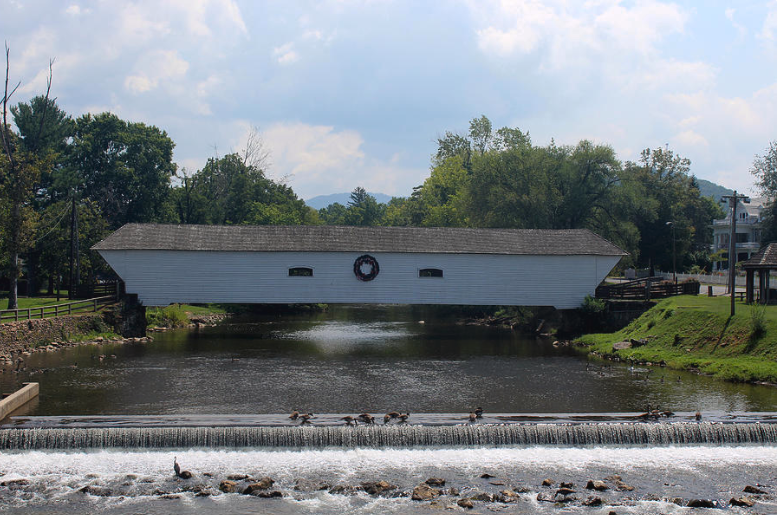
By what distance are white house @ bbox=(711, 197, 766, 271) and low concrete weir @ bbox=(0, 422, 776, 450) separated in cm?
4667

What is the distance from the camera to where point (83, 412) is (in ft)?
49.5

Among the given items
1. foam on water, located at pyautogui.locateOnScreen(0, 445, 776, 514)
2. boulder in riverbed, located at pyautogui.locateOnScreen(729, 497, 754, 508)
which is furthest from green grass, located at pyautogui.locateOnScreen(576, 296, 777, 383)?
boulder in riverbed, located at pyautogui.locateOnScreen(729, 497, 754, 508)

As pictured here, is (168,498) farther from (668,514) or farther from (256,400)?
(668,514)

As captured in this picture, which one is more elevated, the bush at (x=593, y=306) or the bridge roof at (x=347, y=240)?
the bridge roof at (x=347, y=240)

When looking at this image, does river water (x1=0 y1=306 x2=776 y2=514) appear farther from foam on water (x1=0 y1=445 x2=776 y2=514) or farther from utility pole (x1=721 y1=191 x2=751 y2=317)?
utility pole (x1=721 y1=191 x2=751 y2=317)

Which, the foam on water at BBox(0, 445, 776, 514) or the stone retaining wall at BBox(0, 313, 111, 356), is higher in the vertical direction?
the stone retaining wall at BBox(0, 313, 111, 356)

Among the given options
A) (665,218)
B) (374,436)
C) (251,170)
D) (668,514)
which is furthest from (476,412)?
(251,170)

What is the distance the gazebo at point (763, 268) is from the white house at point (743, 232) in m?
34.1

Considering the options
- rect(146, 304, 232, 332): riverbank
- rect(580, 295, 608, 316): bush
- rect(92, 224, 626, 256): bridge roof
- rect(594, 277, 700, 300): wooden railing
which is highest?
rect(92, 224, 626, 256): bridge roof

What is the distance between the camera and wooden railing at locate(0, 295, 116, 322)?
23797 mm

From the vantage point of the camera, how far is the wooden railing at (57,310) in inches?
937

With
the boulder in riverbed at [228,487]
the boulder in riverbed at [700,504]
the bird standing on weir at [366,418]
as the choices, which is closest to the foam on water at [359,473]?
the boulder in riverbed at [228,487]

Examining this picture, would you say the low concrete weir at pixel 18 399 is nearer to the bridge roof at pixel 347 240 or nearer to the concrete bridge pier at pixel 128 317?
the concrete bridge pier at pixel 128 317

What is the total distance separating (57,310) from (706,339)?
23.1 meters
